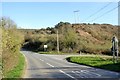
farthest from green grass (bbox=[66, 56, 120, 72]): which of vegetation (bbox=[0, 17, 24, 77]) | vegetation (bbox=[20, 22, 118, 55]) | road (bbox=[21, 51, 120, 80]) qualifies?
vegetation (bbox=[20, 22, 118, 55])

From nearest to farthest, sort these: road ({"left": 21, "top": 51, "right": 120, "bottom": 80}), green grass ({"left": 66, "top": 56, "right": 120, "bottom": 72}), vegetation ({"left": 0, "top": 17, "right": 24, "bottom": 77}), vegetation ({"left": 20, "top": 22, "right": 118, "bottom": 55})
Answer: vegetation ({"left": 0, "top": 17, "right": 24, "bottom": 77}) → road ({"left": 21, "top": 51, "right": 120, "bottom": 80}) → green grass ({"left": 66, "top": 56, "right": 120, "bottom": 72}) → vegetation ({"left": 20, "top": 22, "right": 118, "bottom": 55})

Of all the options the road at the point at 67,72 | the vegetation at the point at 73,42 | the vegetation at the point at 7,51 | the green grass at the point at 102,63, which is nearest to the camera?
the vegetation at the point at 7,51

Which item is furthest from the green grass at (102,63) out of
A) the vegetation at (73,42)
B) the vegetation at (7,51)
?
the vegetation at (73,42)

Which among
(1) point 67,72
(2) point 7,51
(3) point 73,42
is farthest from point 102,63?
(3) point 73,42

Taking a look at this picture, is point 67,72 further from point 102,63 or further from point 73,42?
point 73,42

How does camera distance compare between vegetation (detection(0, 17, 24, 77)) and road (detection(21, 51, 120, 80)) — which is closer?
vegetation (detection(0, 17, 24, 77))

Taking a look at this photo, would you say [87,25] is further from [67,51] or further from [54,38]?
[67,51]

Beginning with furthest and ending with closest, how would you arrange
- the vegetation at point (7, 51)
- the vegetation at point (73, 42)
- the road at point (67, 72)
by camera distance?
the vegetation at point (73, 42) → the road at point (67, 72) → the vegetation at point (7, 51)

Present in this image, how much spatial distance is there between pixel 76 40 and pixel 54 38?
Result: 1532 cm

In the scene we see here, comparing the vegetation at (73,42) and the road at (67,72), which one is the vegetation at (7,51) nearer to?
the road at (67,72)

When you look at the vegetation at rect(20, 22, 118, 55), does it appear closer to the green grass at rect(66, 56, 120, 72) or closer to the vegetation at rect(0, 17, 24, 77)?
the green grass at rect(66, 56, 120, 72)

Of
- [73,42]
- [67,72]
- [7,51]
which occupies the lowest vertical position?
[67,72]

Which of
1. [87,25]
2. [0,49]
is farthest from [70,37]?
[0,49]

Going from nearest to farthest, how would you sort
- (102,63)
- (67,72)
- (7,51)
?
(7,51), (67,72), (102,63)
